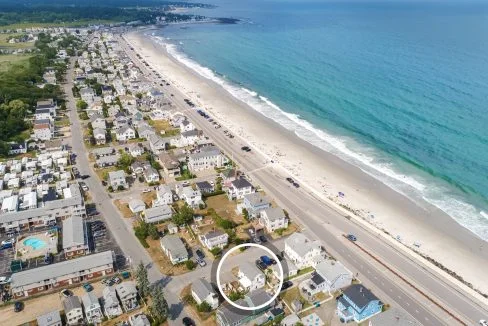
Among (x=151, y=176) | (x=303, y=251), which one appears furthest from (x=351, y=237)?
(x=151, y=176)

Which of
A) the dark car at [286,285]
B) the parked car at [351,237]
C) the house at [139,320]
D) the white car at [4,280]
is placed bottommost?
the white car at [4,280]

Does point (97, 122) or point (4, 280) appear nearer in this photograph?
point (4, 280)

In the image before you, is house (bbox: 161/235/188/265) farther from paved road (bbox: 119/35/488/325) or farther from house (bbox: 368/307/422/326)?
house (bbox: 368/307/422/326)

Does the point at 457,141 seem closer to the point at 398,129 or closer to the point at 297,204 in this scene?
the point at 398,129

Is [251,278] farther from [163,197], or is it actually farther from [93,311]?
[163,197]

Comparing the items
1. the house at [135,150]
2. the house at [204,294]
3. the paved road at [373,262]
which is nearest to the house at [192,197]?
the paved road at [373,262]

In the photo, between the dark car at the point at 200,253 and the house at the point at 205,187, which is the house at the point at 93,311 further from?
the house at the point at 205,187

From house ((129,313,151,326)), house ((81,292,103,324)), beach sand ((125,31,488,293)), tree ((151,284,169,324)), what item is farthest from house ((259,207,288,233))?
house ((81,292,103,324))
